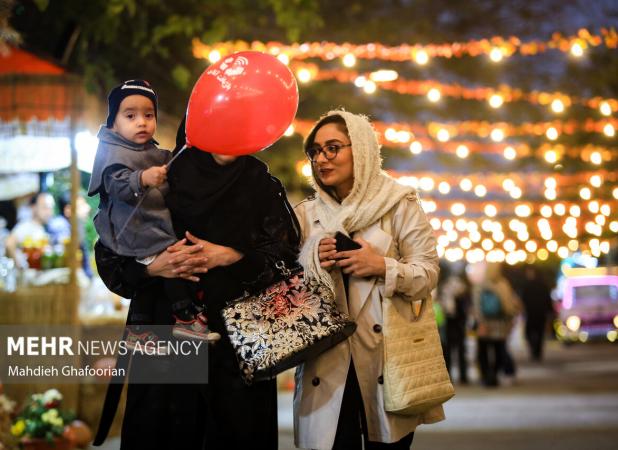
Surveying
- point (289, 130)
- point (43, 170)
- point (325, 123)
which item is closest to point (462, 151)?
point (289, 130)

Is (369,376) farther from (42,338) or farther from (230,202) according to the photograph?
(42,338)

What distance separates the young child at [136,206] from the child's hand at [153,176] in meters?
0.05

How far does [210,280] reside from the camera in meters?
4.33

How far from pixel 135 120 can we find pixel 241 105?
0.46m

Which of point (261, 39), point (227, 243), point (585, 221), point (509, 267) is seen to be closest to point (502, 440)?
point (227, 243)

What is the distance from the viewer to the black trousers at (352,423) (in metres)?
4.82

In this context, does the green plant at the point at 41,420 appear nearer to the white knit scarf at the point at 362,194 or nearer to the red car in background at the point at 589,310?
the white knit scarf at the point at 362,194

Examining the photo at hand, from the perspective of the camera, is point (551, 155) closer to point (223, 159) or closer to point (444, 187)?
point (444, 187)

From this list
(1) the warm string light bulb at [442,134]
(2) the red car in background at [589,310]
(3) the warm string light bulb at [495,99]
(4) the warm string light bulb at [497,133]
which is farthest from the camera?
(2) the red car in background at [589,310]

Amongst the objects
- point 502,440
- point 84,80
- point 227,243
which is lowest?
point 502,440

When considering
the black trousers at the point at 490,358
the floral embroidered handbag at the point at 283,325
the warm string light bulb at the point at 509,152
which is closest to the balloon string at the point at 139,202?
the floral embroidered handbag at the point at 283,325

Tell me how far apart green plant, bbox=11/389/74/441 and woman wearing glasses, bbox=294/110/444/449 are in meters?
4.26

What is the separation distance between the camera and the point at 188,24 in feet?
37.1

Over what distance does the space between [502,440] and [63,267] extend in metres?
4.42
